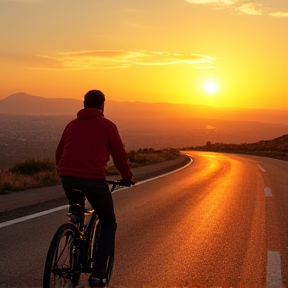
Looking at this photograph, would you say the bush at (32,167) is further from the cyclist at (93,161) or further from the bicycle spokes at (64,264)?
the bicycle spokes at (64,264)

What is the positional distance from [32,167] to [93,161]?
1520 centimetres

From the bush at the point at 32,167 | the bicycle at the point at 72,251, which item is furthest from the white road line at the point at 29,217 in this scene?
the bush at the point at 32,167

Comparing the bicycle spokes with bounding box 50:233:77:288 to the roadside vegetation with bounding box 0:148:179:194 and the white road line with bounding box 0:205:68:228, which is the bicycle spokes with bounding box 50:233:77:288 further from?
the roadside vegetation with bounding box 0:148:179:194

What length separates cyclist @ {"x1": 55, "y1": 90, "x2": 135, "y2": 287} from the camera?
4828 mm

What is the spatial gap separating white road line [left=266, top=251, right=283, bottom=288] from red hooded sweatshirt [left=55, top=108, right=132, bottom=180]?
7.13 ft

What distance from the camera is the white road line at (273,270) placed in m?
5.55

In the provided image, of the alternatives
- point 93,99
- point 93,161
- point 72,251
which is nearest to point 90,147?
point 93,161

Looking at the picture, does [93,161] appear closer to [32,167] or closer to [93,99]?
[93,99]

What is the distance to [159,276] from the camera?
5.70 m

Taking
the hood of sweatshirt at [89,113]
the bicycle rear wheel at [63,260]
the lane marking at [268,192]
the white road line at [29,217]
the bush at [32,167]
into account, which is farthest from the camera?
the bush at [32,167]

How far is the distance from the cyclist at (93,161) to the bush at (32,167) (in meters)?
14.3

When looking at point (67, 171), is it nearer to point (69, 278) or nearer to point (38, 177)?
point (69, 278)

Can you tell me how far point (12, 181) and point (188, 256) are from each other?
9148 millimetres

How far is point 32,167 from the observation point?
1955 centimetres
